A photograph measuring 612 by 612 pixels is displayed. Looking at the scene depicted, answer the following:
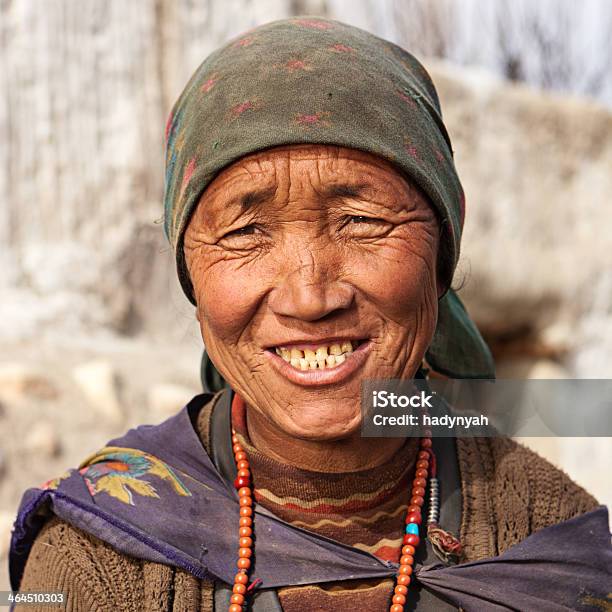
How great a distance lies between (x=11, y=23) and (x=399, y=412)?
3719 mm

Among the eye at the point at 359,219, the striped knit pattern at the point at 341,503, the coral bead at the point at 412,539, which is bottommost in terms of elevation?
the coral bead at the point at 412,539

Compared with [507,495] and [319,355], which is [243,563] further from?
[507,495]

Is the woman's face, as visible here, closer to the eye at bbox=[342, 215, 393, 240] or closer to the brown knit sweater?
the eye at bbox=[342, 215, 393, 240]

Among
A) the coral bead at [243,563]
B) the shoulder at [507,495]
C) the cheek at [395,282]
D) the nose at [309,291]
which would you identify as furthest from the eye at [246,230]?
the shoulder at [507,495]

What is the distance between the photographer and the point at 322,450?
187 cm

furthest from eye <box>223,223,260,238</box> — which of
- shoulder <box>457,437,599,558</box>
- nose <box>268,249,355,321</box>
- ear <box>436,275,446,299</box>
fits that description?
shoulder <box>457,437,599,558</box>

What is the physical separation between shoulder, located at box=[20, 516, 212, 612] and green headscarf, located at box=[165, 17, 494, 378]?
25.2 inches

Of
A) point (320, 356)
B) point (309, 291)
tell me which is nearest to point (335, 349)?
point (320, 356)

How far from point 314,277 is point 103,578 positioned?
739 millimetres

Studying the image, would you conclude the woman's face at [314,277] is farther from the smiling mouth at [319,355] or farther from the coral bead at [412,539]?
the coral bead at [412,539]

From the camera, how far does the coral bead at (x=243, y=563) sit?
1789 mm

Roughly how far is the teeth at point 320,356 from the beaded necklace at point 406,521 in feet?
1.11

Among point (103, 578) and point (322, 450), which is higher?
point (322, 450)

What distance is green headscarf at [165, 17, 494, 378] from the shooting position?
1707 mm
